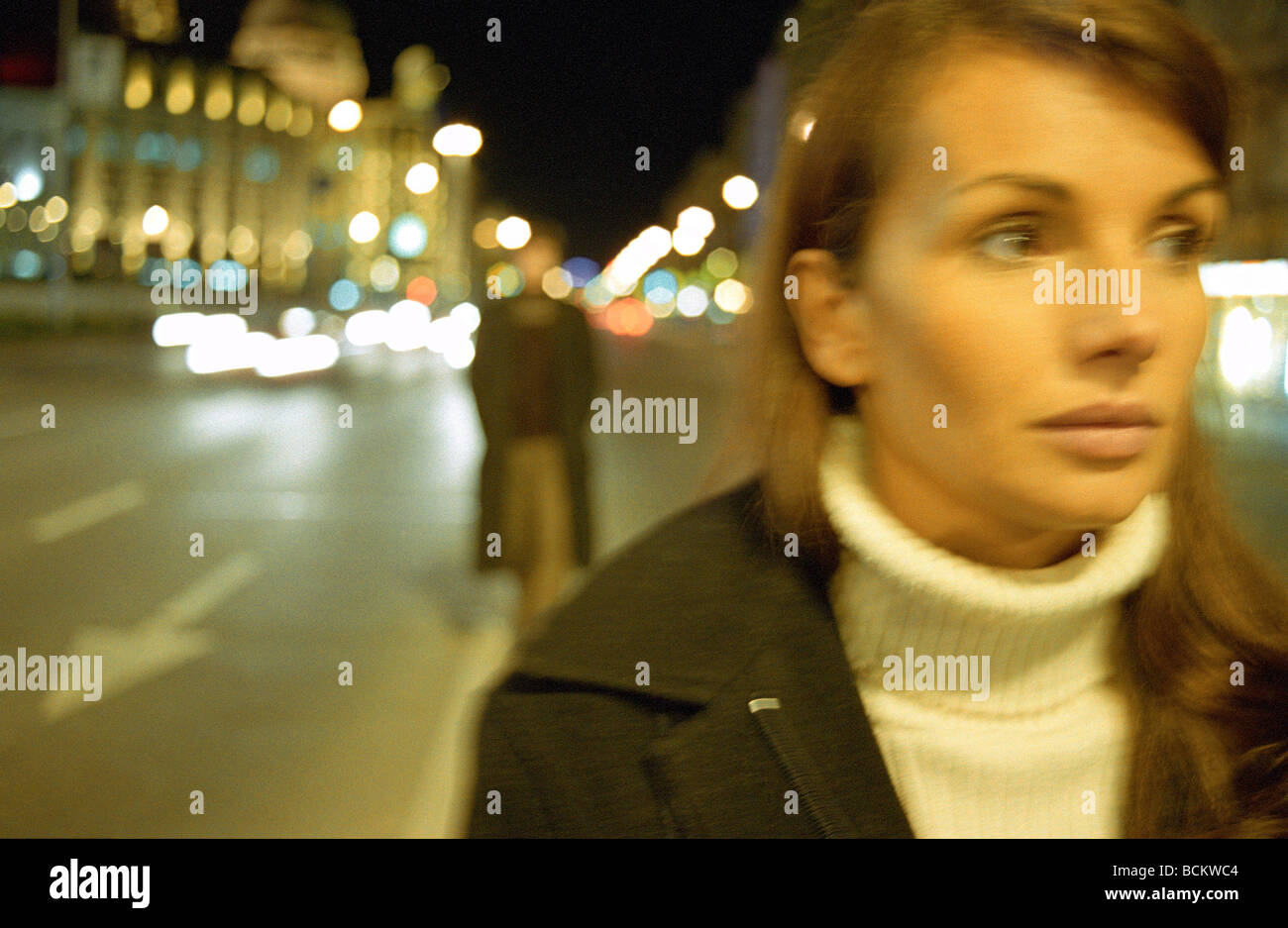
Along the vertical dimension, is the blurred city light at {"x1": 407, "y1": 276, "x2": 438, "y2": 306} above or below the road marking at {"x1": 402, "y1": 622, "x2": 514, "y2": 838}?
above

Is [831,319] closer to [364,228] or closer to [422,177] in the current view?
[422,177]

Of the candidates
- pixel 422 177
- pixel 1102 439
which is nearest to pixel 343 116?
pixel 422 177

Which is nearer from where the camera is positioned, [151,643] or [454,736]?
[454,736]

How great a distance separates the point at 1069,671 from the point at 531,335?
199 inches

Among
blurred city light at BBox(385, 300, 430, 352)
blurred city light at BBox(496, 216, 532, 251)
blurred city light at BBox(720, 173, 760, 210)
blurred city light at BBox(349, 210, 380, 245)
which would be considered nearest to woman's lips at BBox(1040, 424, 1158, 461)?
blurred city light at BBox(496, 216, 532, 251)

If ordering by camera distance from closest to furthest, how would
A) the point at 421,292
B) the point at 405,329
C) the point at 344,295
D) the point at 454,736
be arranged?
the point at 454,736 → the point at 405,329 → the point at 421,292 → the point at 344,295

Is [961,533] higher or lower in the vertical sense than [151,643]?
higher

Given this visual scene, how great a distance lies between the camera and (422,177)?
26.3ft

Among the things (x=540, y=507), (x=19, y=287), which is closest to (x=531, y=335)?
(x=540, y=507)

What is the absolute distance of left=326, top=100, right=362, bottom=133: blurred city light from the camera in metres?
7.70

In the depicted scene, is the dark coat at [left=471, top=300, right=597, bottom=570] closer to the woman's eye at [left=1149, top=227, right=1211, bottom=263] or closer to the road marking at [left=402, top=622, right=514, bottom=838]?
the road marking at [left=402, top=622, right=514, bottom=838]

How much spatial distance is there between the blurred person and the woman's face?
5009 millimetres

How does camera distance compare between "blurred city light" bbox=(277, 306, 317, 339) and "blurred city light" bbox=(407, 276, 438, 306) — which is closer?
"blurred city light" bbox=(277, 306, 317, 339)

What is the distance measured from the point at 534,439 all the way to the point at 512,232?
118 centimetres
